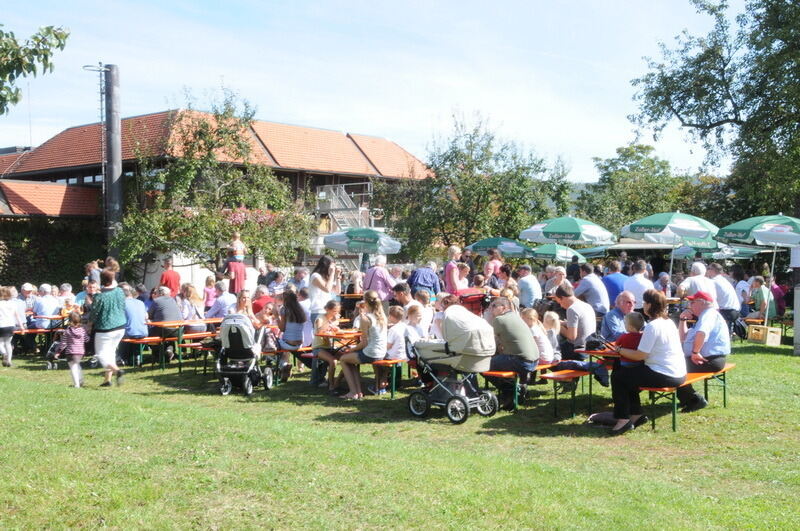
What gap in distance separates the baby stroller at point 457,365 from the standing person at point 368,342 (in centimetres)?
108

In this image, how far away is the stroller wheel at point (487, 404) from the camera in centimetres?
902

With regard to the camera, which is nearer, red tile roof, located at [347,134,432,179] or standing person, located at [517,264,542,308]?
standing person, located at [517,264,542,308]

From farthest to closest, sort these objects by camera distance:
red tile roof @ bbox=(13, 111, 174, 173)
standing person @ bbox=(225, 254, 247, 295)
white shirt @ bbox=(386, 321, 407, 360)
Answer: red tile roof @ bbox=(13, 111, 174, 173), standing person @ bbox=(225, 254, 247, 295), white shirt @ bbox=(386, 321, 407, 360)

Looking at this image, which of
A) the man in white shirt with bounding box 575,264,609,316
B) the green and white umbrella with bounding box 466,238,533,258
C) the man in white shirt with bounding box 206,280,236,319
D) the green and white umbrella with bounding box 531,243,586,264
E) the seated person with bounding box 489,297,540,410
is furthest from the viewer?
the green and white umbrella with bounding box 466,238,533,258

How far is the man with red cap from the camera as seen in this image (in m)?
A: 8.80

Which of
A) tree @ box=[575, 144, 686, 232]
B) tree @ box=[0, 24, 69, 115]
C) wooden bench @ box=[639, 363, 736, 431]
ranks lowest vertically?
wooden bench @ box=[639, 363, 736, 431]

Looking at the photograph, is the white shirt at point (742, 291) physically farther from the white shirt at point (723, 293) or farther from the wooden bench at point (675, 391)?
the wooden bench at point (675, 391)

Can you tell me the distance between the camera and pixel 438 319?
1109 cm

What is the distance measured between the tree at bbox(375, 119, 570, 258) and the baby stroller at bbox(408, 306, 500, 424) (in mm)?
15986

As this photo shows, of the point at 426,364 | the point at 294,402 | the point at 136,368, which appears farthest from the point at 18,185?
the point at 426,364

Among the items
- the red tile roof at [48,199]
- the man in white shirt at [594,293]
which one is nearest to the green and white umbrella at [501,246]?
the man in white shirt at [594,293]

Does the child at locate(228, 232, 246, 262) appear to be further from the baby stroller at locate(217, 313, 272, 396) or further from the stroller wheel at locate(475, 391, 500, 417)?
the stroller wheel at locate(475, 391, 500, 417)

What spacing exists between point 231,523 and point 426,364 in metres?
4.46

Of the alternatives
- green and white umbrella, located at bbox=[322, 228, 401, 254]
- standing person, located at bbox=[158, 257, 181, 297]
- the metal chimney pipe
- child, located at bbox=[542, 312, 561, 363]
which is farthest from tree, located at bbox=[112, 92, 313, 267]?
child, located at bbox=[542, 312, 561, 363]
